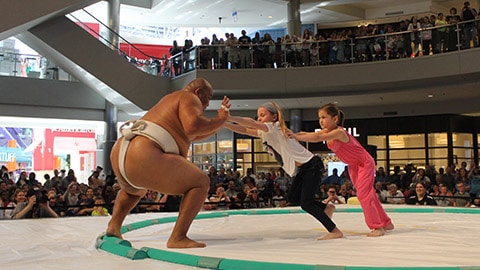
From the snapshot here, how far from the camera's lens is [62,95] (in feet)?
49.0

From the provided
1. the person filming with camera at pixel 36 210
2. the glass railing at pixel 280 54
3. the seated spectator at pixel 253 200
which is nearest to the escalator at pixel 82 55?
the glass railing at pixel 280 54

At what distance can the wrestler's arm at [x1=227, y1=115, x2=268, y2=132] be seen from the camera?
151 inches

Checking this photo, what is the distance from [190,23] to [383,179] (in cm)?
1150

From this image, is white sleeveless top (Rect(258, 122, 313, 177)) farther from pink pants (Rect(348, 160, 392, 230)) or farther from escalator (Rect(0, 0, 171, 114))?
escalator (Rect(0, 0, 171, 114))

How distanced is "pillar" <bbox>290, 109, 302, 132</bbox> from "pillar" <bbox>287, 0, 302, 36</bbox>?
263cm

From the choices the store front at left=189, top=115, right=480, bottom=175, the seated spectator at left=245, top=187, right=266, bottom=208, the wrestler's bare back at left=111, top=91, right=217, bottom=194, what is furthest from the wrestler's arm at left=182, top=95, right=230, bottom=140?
the store front at left=189, top=115, right=480, bottom=175

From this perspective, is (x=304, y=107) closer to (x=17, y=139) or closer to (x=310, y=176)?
(x=17, y=139)

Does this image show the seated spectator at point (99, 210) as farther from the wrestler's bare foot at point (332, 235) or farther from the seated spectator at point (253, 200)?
the wrestler's bare foot at point (332, 235)

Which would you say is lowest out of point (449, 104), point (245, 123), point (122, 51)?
point (245, 123)

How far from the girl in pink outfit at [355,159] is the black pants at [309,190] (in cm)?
23

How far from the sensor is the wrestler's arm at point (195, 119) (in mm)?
3350

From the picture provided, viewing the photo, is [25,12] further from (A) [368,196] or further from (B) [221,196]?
(A) [368,196]

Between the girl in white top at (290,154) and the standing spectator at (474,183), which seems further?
the standing spectator at (474,183)

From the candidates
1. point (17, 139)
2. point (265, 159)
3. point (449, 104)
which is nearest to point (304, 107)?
point (265, 159)
